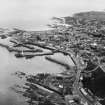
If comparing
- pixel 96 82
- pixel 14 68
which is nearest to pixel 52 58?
pixel 14 68

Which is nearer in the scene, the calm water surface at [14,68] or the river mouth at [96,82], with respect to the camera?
the calm water surface at [14,68]

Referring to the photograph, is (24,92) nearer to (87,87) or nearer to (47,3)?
(87,87)

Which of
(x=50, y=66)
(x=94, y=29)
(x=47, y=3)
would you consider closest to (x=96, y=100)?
(x=50, y=66)

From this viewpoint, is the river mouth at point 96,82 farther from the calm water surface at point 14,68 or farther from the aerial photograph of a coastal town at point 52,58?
the calm water surface at point 14,68

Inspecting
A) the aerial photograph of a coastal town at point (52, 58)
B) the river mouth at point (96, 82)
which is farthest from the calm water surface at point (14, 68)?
the river mouth at point (96, 82)
